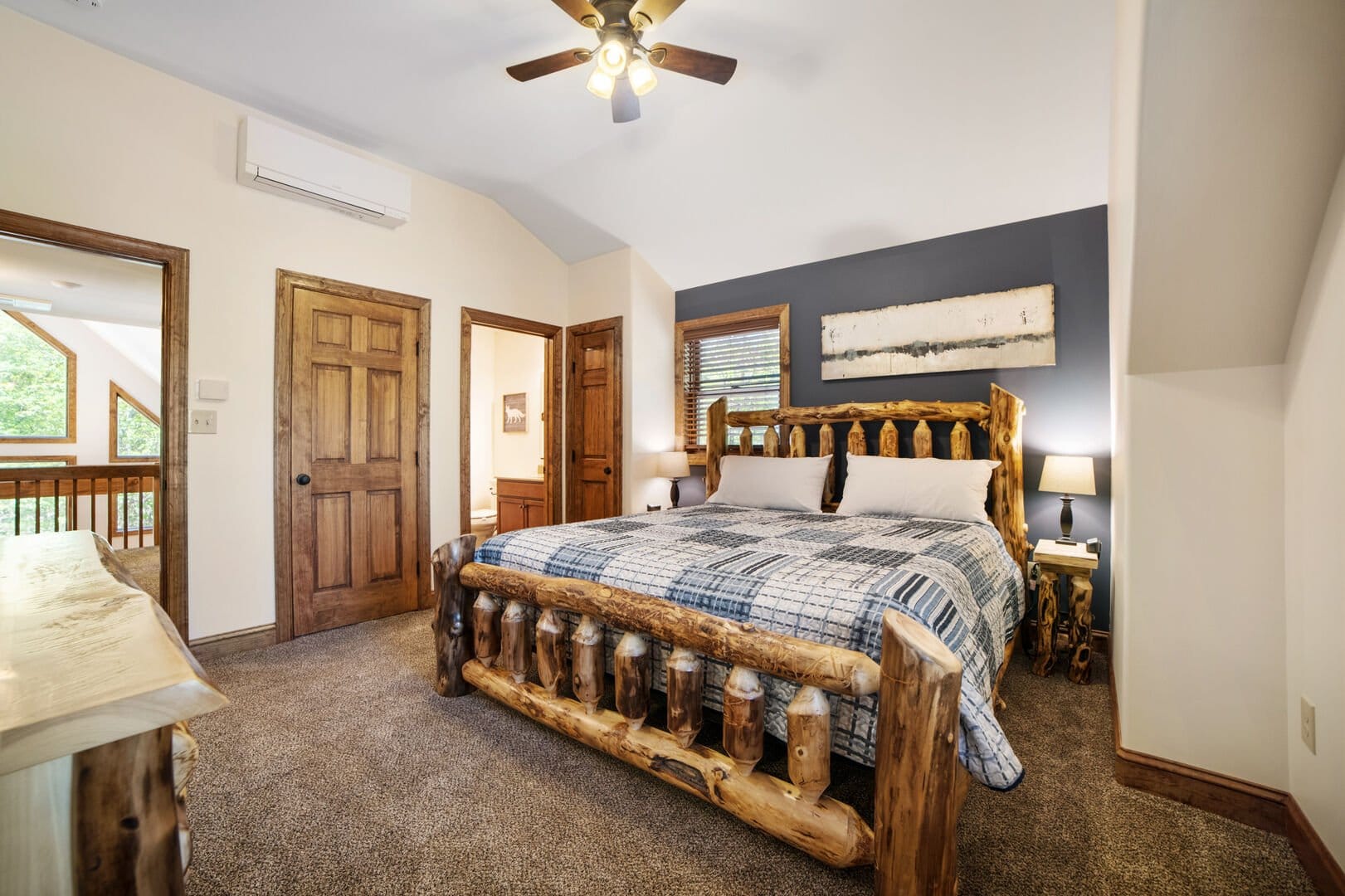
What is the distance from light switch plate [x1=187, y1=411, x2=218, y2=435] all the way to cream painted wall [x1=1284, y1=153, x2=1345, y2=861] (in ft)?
13.8

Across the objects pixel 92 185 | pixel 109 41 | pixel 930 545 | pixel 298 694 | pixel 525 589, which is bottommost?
pixel 298 694

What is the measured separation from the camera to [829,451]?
3676 millimetres

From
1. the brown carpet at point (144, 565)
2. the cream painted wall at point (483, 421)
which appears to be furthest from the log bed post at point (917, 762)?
the cream painted wall at point (483, 421)

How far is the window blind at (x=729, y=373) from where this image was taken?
13.8 ft

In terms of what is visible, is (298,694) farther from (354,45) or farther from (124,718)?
(354,45)

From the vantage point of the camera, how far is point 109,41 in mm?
2596

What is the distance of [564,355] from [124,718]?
4290 millimetres

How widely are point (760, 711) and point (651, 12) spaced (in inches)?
92.5

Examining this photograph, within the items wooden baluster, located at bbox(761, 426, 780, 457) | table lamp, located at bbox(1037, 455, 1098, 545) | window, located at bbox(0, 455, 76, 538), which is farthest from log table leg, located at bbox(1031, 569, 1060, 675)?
window, located at bbox(0, 455, 76, 538)

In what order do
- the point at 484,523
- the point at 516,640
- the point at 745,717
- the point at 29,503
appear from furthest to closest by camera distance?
the point at 484,523
the point at 29,503
the point at 516,640
the point at 745,717

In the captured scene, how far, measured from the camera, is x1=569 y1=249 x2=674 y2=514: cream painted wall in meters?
4.32

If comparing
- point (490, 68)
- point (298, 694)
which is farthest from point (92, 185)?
point (298, 694)

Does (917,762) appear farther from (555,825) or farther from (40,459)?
(40,459)

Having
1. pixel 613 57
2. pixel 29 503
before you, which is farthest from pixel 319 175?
pixel 29 503
